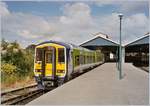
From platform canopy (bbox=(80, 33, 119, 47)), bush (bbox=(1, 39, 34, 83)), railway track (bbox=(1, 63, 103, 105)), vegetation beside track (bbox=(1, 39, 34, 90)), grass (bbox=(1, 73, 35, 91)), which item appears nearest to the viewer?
railway track (bbox=(1, 63, 103, 105))

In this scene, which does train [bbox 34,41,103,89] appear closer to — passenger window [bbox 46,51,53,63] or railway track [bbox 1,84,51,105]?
passenger window [bbox 46,51,53,63]

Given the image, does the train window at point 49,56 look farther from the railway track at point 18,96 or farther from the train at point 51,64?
the railway track at point 18,96

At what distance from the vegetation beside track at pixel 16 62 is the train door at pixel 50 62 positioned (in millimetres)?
5463

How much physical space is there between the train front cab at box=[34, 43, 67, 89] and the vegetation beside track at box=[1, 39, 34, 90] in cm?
524

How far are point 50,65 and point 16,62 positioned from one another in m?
9.47

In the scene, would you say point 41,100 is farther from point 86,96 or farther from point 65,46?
point 65,46

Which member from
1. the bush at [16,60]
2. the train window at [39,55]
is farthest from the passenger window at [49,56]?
the bush at [16,60]

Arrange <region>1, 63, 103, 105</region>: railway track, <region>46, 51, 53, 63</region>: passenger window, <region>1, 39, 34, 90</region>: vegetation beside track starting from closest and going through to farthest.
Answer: <region>1, 63, 103, 105</region>: railway track
<region>46, 51, 53, 63</region>: passenger window
<region>1, 39, 34, 90</region>: vegetation beside track

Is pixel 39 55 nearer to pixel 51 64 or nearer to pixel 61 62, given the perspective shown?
pixel 51 64

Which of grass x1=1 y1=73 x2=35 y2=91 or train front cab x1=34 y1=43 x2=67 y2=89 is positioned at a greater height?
train front cab x1=34 y1=43 x2=67 y2=89

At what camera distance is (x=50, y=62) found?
17141mm

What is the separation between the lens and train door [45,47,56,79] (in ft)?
55.5

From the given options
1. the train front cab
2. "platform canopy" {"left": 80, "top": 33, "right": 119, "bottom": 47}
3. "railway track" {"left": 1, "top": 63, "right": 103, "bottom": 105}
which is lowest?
"railway track" {"left": 1, "top": 63, "right": 103, "bottom": 105}

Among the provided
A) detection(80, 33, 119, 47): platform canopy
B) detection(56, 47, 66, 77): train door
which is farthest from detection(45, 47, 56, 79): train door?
detection(80, 33, 119, 47): platform canopy
